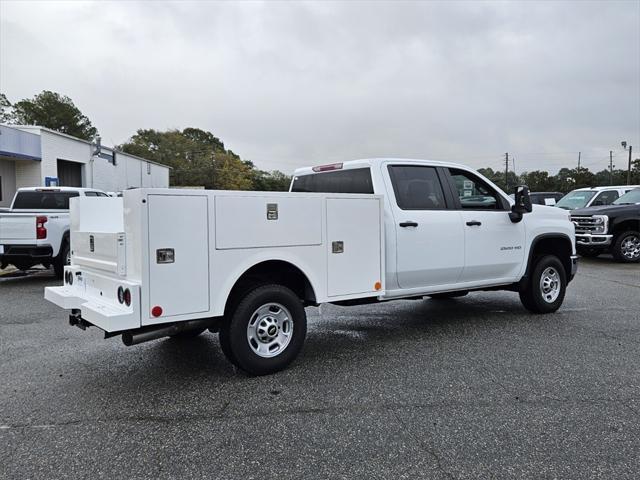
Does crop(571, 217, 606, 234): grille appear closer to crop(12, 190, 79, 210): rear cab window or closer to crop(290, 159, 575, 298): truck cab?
crop(290, 159, 575, 298): truck cab

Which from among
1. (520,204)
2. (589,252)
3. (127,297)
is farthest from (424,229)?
(589,252)

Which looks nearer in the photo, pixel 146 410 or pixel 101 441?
pixel 101 441

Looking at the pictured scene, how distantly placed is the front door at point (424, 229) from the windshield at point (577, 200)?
12502 mm

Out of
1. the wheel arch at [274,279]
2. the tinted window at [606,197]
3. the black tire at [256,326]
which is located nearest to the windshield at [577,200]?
the tinted window at [606,197]

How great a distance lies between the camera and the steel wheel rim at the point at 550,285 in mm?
7289

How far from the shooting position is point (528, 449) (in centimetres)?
335

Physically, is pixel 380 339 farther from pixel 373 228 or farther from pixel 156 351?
pixel 156 351

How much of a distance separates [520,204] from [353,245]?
266 centimetres

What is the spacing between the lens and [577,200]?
17.3 meters

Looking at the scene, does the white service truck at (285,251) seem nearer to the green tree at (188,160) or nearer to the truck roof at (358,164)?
the truck roof at (358,164)

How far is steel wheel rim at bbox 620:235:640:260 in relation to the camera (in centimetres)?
1412

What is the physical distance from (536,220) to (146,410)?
552 centimetres

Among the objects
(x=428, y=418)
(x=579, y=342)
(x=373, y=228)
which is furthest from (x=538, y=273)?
(x=428, y=418)

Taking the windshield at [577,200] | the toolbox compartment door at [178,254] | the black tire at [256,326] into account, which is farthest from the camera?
the windshield at [577,200]
